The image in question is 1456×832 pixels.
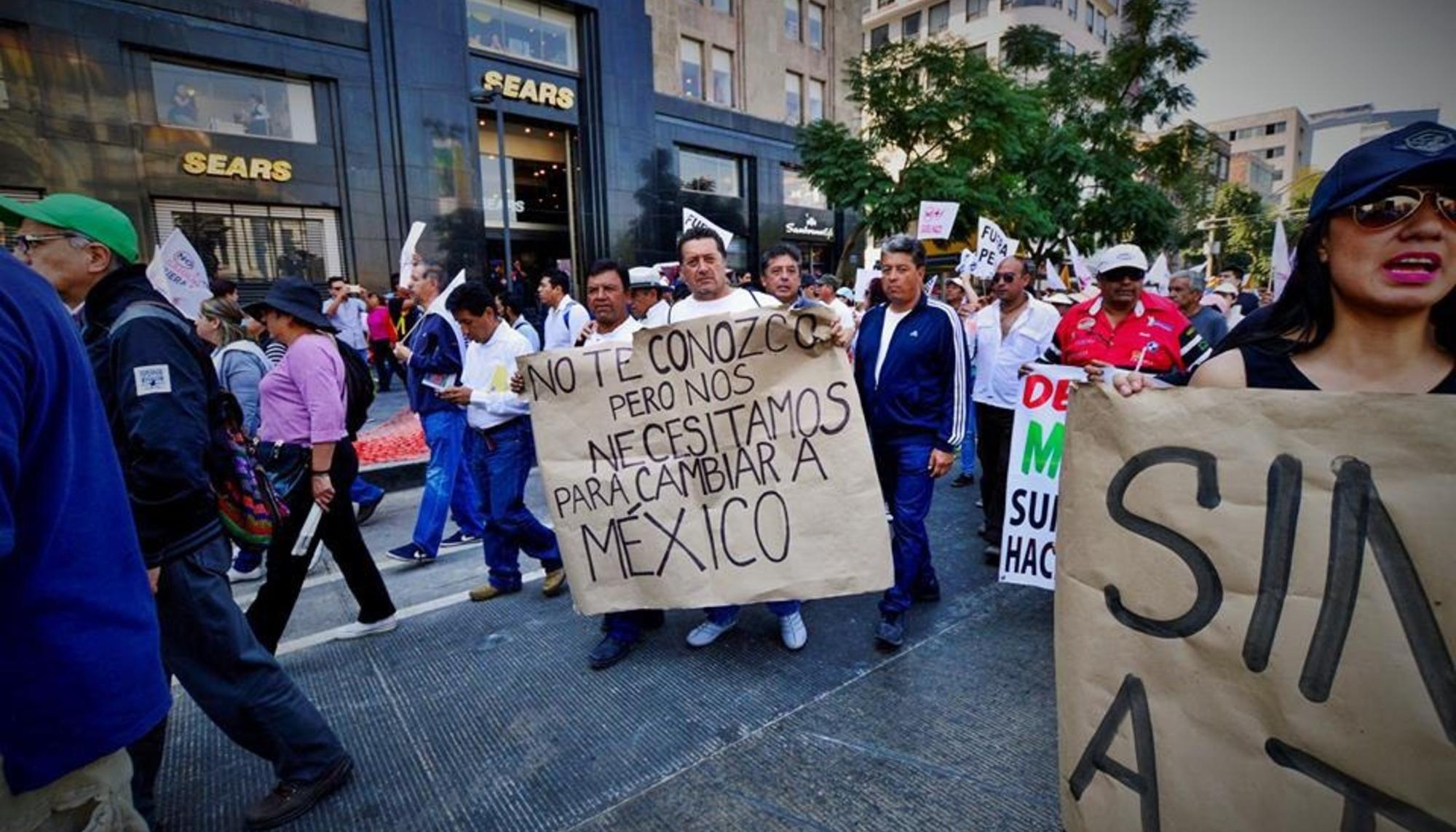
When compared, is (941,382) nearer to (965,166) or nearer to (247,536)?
(247,536)

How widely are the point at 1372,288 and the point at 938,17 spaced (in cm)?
5371

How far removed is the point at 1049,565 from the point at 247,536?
3.65 m

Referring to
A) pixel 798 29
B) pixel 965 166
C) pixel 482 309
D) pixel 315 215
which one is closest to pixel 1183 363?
pixel 482 309

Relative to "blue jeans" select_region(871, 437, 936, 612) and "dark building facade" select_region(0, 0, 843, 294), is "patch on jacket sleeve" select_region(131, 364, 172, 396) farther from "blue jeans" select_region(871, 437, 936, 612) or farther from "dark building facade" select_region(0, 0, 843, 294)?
"dark building facade" select_region(0, 0, 843, 294)

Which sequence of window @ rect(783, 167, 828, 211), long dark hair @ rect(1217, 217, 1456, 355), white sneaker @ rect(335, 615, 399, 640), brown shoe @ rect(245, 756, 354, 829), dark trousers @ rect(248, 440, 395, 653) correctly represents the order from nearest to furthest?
1. long dark hair @ rect(1217, 217, 1456, 355)
2. brown shoe @ rect(245, 756, 354, 829)
3. dark trousers @ rect(248, 440, 395, 653)
4. white sneaker @ rect(335, 615, 399, 640)
5. window @ rect(783, 167, 828, 211)

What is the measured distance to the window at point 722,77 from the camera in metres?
25.7

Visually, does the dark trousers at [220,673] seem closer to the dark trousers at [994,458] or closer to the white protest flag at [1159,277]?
the dark trousers at [994,458]

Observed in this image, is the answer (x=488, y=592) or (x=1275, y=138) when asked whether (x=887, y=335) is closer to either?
(x=488, y=592)

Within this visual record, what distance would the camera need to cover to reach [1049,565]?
3654 mm

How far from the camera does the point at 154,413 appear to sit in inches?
82.2

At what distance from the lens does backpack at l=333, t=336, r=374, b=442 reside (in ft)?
11.7

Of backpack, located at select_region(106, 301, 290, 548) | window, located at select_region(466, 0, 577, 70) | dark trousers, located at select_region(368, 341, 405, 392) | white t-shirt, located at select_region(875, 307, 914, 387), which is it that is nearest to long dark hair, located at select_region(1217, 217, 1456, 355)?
white t-shirt, located at select_region(875, 307, 914, 387)

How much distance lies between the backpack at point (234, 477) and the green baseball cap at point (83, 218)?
327 mm

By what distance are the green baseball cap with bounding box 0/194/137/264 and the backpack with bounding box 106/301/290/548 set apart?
1.07 feet
